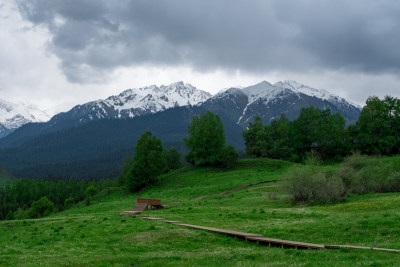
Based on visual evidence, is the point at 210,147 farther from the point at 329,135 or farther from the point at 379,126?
the point at 379,126

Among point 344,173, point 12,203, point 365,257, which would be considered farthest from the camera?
point 12,203

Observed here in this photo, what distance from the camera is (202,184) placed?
73.9 m

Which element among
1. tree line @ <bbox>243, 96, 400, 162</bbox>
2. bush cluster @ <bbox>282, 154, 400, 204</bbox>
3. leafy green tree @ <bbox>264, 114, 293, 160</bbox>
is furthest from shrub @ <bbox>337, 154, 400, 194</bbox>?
leafy green tree @ <bbox>264, 114, 293, 160</bbox>

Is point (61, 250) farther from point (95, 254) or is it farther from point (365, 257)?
point (365, 257)

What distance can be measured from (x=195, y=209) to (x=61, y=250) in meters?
20.7

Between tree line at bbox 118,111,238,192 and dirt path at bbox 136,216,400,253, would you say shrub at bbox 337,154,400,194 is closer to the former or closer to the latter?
dirt path at bbox 136,216,400,253

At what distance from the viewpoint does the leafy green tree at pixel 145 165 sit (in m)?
81.9

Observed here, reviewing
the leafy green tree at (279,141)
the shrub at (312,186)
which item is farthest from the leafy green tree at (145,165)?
the shrub at (312,186)

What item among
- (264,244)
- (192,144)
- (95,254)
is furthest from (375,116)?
(95,254)

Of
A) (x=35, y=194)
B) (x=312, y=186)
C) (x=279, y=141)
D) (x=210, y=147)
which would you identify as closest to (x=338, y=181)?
(x=312, y=186)

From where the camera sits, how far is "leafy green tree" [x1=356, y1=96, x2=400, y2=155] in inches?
3718

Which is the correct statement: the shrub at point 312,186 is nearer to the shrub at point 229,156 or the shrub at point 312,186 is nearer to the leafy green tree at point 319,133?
the shrub at point 229,156

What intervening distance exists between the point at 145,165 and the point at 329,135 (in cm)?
5993

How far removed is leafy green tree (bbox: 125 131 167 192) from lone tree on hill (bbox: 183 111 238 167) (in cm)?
1338
